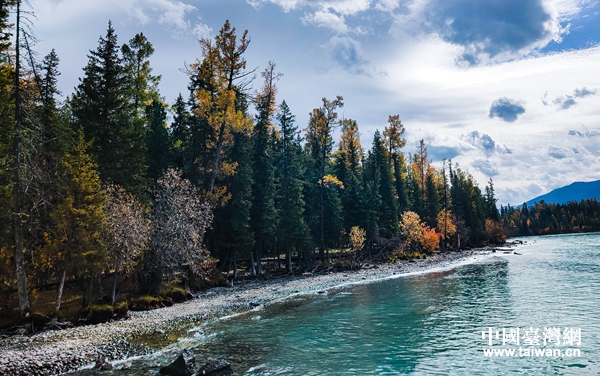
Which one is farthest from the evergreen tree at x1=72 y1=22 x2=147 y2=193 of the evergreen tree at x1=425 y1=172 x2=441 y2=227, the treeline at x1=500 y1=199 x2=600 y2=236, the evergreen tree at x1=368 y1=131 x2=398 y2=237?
the treeline at x1=500 y1=199 x2=600 y2=236

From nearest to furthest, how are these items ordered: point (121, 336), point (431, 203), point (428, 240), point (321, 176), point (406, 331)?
point (406, 331), point (121, 336), point (321, 176), point (428, 240), point (431, 203)

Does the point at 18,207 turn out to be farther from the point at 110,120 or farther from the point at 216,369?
the point at 216,369

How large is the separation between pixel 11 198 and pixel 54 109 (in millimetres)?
8904

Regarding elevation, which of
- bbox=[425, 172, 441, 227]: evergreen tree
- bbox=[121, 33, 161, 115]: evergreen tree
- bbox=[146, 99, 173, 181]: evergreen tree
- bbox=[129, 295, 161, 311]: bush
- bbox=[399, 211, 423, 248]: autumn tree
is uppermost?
bbox=[121, 33, 161, 115]: evergreen tree

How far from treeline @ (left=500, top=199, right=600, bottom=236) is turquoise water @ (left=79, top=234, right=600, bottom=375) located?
5399 inches

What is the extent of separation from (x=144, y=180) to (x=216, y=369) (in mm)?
21320

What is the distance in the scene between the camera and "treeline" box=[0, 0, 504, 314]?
67.5 ft

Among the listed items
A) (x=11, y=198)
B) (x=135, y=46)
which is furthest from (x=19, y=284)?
(x=135, y=46)

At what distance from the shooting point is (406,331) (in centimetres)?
1670

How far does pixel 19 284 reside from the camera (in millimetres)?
19312

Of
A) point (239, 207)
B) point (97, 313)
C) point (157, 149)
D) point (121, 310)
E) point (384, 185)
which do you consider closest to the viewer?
point (97, 313)

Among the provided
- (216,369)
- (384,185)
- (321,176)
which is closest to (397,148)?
(384,185)

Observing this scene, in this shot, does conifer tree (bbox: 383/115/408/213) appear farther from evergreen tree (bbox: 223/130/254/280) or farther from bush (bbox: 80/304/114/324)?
bush (bbox: 80/304/114/324)

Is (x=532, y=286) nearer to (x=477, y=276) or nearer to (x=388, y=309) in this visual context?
(x=477, y=276)
